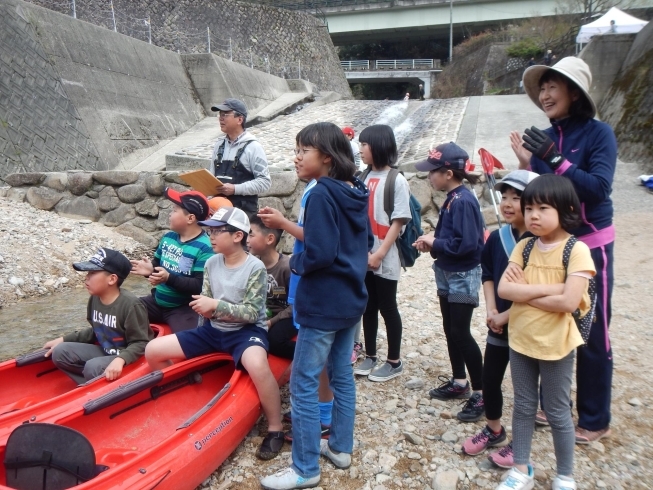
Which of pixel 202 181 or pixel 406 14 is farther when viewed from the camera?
pixel 406 14

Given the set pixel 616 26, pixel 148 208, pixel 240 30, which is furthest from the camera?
pixel 240 30

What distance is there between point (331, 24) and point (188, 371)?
3919 centimetres

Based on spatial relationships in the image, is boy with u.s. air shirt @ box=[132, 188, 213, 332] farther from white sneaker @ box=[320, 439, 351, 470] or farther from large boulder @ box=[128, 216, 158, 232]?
large boulder @ box=[128, 216, 158, 232]

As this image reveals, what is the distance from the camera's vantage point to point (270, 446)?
280 centimetres

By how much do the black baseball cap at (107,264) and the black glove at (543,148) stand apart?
8.08ft

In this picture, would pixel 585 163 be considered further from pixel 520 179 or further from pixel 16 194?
pixel 16 194

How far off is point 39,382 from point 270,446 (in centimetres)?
165

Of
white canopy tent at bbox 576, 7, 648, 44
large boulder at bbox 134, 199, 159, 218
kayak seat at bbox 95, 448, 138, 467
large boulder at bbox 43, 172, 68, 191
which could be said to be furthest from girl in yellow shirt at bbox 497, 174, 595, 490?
white canopy tent at bbox 576, 7, 648, 44

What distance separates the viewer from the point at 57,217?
321 inches

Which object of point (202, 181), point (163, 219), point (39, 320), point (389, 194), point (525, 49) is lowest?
point (39, 320)

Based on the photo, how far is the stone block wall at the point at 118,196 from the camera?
8125 mm

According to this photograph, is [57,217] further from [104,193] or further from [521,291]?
[521,291]

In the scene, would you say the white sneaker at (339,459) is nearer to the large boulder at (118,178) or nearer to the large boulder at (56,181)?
the large boulder at (118,178)

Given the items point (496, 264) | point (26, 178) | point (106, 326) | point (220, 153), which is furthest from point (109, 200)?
point (496, 264)
